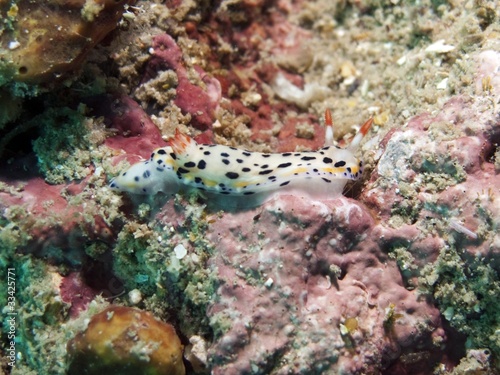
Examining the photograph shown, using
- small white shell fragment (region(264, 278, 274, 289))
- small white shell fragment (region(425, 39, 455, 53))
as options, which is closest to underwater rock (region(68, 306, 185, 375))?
small white shell fragment (region(264, 278, 274, 289))

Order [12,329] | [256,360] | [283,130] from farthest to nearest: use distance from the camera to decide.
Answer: [283,130] < [12,329] < [256,360]

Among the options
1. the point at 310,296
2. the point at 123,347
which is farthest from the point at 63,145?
the point at 310,296

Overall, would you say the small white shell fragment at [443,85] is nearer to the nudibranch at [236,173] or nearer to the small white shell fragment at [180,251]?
the nudibranch at [236,173]

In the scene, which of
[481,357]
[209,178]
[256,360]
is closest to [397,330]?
[481,357]

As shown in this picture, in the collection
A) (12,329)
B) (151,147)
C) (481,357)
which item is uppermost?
(151,147)

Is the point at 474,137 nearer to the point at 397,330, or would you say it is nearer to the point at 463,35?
the point at 463,35

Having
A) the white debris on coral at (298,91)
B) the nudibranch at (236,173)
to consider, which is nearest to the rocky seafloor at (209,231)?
the nudibranch at (236,173)

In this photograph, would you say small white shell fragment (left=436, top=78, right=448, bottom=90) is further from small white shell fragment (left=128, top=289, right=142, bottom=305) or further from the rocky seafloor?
small white shell fragment (left=128, top=289, right=142, bottom=305)
